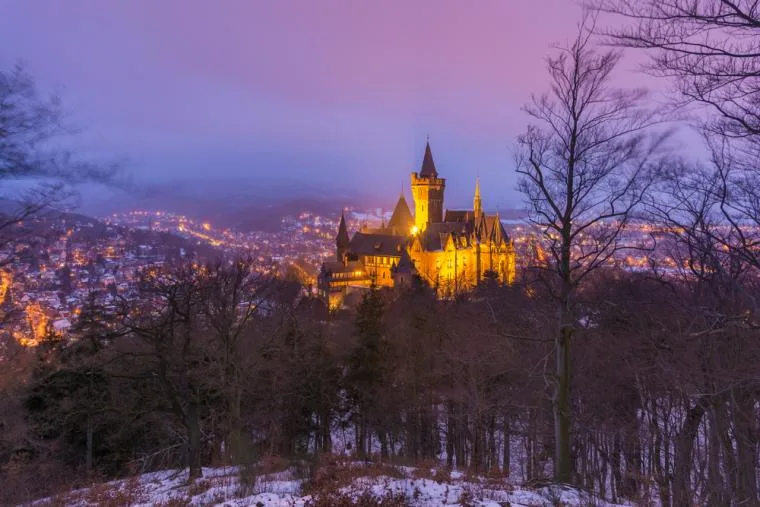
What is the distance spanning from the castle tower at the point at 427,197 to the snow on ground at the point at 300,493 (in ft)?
219

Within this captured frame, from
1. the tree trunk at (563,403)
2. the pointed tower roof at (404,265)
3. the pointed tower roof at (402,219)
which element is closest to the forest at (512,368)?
the tree trunk at (563,403)

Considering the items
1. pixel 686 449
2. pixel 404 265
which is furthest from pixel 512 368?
pixel 404 265

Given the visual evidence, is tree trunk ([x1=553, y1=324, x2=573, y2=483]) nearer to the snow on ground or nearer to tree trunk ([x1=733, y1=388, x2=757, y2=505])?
the snow on ground

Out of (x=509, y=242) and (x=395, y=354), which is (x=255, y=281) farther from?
(x=509, y=242)

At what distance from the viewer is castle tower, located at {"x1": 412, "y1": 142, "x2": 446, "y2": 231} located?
248 ft

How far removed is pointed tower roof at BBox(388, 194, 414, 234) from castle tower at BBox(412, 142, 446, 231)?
4.41 feet

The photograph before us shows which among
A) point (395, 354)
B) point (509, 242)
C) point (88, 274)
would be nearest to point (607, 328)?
point (395, 354)

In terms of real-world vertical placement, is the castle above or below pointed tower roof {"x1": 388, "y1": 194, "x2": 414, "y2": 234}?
below

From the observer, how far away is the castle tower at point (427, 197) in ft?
248

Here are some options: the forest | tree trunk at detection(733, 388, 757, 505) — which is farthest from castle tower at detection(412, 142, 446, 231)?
tree trunk at detection(733, 388, 757, 505)

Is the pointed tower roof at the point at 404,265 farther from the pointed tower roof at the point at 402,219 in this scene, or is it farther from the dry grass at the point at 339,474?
the dry grass at the point at 339,474

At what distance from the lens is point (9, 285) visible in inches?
346

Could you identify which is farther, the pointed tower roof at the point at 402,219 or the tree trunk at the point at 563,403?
the pointed tower roof at the point at 402,219

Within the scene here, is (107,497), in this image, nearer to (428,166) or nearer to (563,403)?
(563,403)
